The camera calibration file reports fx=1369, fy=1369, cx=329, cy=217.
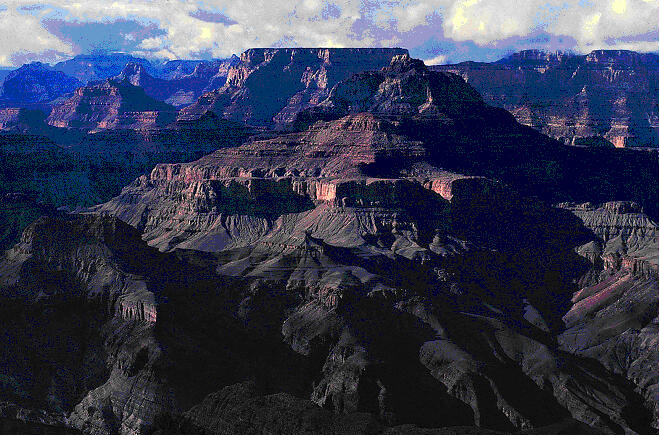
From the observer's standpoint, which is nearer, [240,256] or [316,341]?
[316,341]

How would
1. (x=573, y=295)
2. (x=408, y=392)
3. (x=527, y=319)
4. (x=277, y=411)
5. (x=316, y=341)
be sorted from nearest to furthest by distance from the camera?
1. (x=277, y=411)
2. (x=408, y=392)
3. (x=316, y=341)
4. (x=527, y=319)
5. (x=573, y=295)

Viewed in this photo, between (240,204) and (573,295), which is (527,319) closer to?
(573,295)

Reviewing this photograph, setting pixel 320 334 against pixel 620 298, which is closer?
pixel 320 334

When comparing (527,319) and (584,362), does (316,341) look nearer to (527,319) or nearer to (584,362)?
(584,362)

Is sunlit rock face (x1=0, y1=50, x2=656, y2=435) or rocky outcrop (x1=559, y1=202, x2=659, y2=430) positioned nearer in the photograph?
sunlit rock face (x1=0, y1=50, x2=656, y2=435)

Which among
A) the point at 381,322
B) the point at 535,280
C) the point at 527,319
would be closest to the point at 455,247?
the point at 535,280

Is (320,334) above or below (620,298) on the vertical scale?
below

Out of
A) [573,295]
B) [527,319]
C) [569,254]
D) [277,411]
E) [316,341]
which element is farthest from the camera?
[569,254]

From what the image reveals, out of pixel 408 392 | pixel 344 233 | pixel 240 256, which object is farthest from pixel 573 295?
pixel 408 392

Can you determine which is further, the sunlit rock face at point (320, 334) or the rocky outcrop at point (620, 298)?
the rocky outcrop at point (620, 298)
